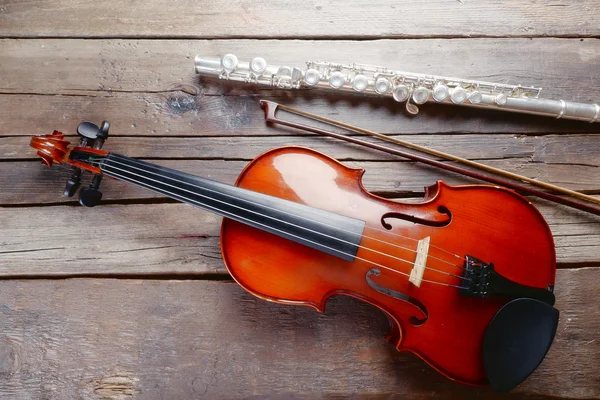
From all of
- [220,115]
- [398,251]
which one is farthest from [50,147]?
[398,251]

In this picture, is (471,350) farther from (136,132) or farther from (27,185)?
(27,185)

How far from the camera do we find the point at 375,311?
4.64ft

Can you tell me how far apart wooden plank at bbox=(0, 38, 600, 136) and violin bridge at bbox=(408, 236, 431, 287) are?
0.43 meters

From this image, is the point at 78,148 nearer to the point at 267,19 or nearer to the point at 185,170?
the point at 185,170

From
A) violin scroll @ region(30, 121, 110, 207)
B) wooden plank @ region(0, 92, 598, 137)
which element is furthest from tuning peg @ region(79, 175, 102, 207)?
wooden plank @ region(0, 92, 598, 137)

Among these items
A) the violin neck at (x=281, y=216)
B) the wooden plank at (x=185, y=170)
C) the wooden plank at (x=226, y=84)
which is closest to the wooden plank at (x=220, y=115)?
the wooden plank at (x=226, y=84)

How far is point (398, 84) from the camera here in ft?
4.66

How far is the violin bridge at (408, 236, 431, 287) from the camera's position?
120 centimetres

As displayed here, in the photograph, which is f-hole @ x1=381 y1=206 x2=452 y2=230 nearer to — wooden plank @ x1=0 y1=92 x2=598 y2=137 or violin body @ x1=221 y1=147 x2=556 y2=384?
violin body @ x1=221 y1=147 x2=556 y2=384

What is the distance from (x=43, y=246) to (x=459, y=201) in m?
1.25

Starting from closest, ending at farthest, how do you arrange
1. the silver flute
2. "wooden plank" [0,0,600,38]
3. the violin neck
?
the violin neck → the silver flute → "wooden plank" [0,0,600,38]

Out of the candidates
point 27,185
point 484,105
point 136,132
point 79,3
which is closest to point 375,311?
point 484,105

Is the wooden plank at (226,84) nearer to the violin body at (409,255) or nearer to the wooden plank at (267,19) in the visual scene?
the wooden plank at (267,19)

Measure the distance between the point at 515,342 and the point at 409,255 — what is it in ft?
1.17
